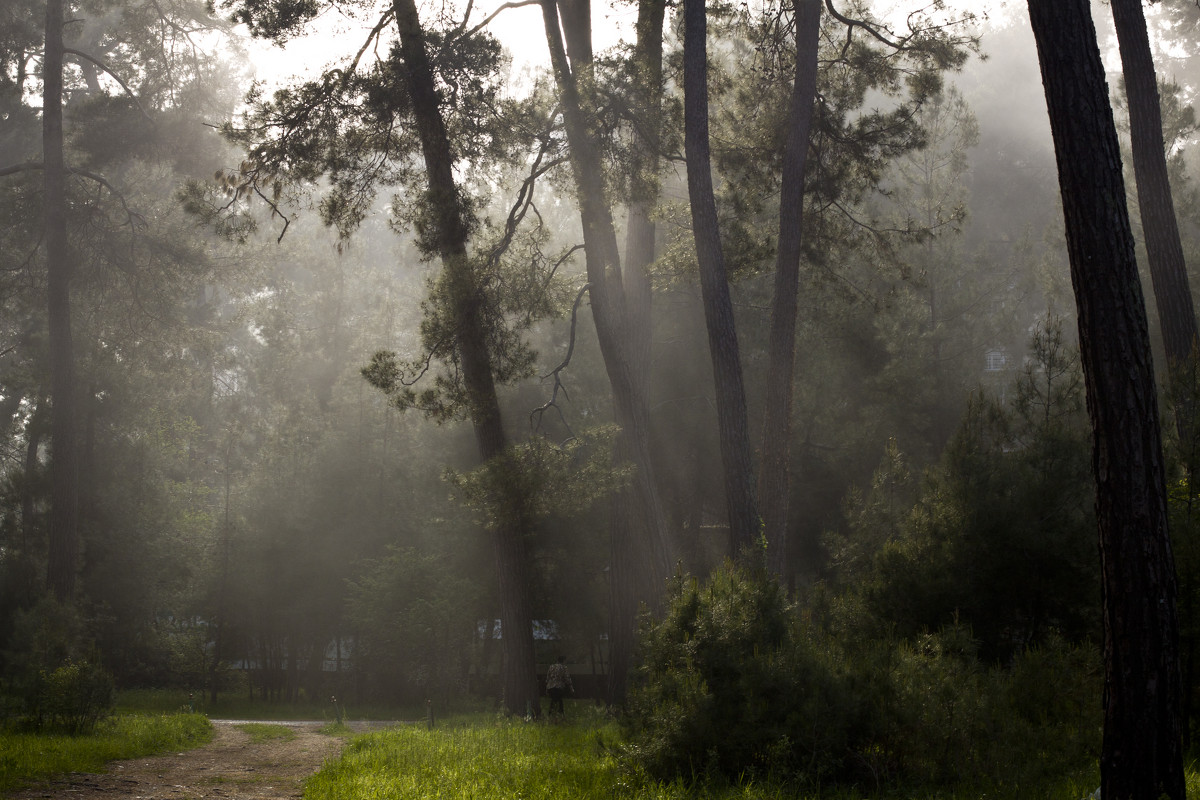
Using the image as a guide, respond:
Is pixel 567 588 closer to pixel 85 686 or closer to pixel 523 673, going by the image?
pixel 523 673

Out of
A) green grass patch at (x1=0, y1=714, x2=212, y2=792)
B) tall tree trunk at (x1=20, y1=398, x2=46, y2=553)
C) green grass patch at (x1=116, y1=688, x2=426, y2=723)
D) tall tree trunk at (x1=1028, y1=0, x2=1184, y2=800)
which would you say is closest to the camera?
tall tree trunk at (x1=1028, y1=0, x2=1184, y2=800)

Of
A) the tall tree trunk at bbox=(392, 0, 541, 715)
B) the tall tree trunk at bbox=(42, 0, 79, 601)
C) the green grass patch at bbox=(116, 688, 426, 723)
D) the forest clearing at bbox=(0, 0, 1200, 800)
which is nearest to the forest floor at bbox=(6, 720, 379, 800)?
the forest clearing at bbox=(0, 0, 1200, 800)

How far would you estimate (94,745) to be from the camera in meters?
9.88

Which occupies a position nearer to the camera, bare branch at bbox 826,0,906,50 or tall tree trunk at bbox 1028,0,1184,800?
tall tree trunk at bbox 1028,0,1184,800

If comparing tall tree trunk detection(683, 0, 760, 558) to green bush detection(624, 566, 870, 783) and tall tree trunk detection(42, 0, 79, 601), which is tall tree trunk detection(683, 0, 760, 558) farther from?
tall tree trunk detection(42, 0, 79, 601)

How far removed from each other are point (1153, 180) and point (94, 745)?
13.5m

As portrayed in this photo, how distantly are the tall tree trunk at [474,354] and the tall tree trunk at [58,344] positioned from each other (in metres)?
9.14

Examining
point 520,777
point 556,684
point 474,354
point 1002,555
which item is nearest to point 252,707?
point 556,684

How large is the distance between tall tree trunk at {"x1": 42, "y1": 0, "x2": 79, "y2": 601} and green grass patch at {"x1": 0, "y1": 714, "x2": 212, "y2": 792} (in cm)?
581

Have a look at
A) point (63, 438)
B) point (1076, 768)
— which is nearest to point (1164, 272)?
point (1076, 768)

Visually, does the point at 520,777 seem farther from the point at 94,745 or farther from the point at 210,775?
the point at 94,745

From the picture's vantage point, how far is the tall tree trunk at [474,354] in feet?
39.9

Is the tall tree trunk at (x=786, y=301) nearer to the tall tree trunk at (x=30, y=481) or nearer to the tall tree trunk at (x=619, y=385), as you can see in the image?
the tall tree trunk at (x=619, y=385)

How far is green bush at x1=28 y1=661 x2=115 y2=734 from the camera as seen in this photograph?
11164 millimetres
